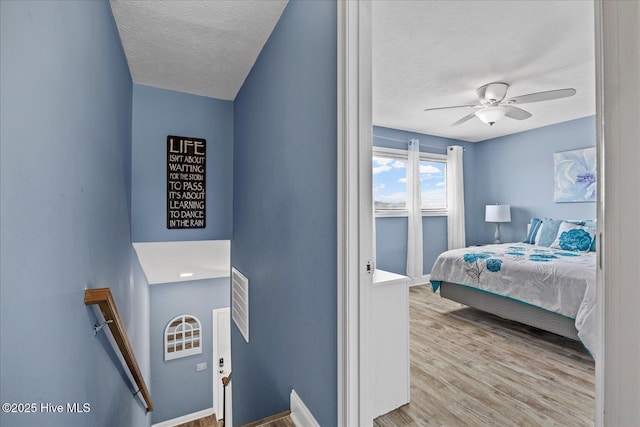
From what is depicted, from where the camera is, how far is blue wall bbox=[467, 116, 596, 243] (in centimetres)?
426

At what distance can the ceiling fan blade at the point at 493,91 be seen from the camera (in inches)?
119

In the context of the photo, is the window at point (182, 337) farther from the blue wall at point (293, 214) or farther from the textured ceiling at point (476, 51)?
the textured ceiling at point (476, 51)

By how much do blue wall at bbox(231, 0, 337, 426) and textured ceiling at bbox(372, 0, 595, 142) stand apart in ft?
2.58

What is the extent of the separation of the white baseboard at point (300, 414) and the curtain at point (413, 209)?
3580mm

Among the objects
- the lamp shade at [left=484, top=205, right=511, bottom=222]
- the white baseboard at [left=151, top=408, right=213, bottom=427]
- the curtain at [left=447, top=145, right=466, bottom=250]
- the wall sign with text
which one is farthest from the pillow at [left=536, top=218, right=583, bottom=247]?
the white baseboard at [left=151, top=408, right=213, bottom=427]

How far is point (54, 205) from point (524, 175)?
576cm

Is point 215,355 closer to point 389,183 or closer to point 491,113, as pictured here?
point 389,183

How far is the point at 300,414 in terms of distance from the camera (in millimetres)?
1485

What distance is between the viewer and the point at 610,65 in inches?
17.3

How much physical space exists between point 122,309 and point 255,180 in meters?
1.40

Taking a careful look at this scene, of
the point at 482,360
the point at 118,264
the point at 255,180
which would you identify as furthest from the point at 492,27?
the point at 118,264

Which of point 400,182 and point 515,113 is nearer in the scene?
point 515,113

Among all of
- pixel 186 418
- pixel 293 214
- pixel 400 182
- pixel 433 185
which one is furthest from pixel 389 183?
pixel 186 418

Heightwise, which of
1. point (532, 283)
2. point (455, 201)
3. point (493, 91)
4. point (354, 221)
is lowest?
point (532, 283)
